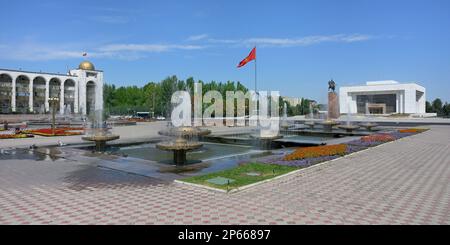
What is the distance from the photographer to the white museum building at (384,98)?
64.6 metres

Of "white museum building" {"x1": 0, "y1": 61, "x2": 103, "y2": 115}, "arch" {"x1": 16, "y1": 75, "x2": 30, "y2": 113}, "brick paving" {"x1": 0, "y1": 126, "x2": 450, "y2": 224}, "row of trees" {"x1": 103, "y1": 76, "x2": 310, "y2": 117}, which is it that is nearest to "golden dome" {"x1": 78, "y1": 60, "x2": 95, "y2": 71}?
"white museum building" {"x1": 0, "y1": 61, "x2": 103, "y2": 115}

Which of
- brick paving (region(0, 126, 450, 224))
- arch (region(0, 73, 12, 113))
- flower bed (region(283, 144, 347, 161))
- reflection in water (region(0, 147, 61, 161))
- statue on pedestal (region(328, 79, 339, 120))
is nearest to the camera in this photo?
brick paving (region(0, 126, 450, 224))

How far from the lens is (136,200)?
5.75 meters

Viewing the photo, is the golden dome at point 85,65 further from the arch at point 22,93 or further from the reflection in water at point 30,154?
the reflection in water at point 30,154

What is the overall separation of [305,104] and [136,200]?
68598 mm

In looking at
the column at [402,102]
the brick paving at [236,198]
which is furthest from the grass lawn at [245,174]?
the column at [402,102]

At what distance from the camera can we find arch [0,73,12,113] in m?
54.7

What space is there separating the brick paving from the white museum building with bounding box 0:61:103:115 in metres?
46.6

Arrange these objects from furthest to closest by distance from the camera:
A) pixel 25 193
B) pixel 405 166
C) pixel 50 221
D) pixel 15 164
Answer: pixel 15 164, pixel 405 166, pixel 25 193, pixel 50 221

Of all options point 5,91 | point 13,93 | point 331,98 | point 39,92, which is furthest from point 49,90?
point 331,98

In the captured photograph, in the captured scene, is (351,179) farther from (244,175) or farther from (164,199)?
(164,199)

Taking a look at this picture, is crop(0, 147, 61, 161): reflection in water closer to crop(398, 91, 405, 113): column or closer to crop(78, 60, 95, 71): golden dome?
crop(78, 60, 95, 71): golden dome

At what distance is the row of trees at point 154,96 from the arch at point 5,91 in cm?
1504
